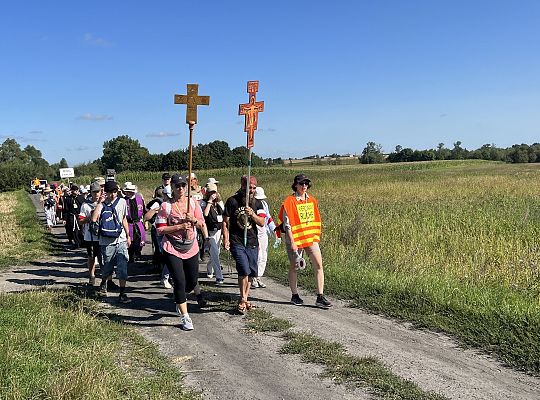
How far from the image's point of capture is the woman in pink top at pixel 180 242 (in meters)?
6.38

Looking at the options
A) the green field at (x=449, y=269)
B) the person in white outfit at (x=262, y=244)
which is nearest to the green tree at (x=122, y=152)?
the green field at (x=449, y=269)

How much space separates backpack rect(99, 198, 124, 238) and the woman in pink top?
174 cm

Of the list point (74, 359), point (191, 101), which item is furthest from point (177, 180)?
point (74, 359)

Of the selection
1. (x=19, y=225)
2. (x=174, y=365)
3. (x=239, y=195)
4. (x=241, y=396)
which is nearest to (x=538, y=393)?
(x=241, y=396)

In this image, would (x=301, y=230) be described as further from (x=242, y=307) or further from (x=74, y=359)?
(x=74, y=359)

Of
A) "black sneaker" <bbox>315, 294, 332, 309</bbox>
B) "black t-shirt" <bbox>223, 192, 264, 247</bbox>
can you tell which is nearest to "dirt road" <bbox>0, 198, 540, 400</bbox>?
"black sneaker" <bbox>315, 294, 332, 309</bbox>

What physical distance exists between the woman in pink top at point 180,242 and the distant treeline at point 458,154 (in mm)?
108989

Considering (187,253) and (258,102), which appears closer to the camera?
(187,253)

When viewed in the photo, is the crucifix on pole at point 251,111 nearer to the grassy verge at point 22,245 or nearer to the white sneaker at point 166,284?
the white sneaker at point 166,284

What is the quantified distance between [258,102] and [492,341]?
15.1 ft

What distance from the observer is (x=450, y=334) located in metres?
6.06

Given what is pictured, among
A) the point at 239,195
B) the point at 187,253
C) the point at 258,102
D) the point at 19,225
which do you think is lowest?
the point at 19,225

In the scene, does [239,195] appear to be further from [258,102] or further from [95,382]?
[95,382]

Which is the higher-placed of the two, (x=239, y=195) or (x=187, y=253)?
(x=239, y=195)
